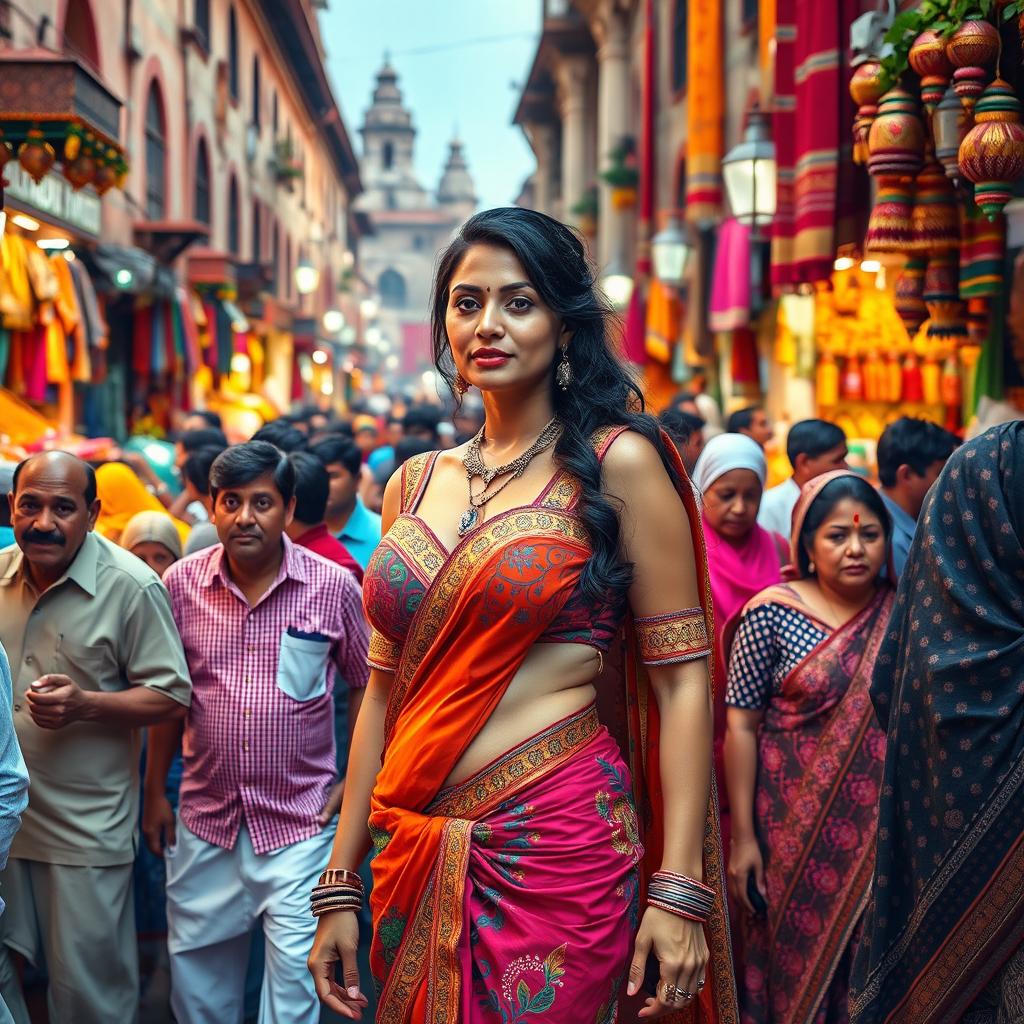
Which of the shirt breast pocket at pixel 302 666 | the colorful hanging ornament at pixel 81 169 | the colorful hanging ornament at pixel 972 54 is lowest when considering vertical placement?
the shirt breast pocket at pixel 302 666

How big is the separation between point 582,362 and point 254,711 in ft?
6.37

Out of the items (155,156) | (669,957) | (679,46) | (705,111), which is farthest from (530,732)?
(155,156)

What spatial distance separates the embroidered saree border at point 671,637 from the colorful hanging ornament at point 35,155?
5941 mm

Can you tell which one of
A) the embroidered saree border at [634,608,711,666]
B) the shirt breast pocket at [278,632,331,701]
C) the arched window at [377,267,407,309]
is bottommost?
the shirt breast pocket at [278,632,331,701]

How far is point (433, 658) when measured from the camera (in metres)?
2.80

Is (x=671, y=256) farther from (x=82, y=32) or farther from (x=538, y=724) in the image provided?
(x=538, y=724)

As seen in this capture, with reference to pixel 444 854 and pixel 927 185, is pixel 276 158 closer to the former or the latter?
pixel 927 185

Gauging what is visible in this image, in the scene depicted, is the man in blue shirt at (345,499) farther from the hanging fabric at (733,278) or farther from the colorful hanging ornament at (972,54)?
the hanging fabric at (733,278)

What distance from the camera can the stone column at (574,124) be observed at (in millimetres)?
27703

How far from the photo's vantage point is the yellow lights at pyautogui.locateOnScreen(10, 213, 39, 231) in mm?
10533

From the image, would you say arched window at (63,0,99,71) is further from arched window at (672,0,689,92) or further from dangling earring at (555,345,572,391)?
dangling earring at (555,345,572,391)

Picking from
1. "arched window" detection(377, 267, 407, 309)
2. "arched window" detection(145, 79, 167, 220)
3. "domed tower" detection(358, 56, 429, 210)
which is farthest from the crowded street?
"domed tower" detection(358, 56, 429, 210)

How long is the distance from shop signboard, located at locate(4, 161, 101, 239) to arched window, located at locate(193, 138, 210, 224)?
28.6ft

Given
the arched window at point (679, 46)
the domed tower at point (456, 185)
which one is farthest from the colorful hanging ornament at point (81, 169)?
the domed tower at point (456, 185)
